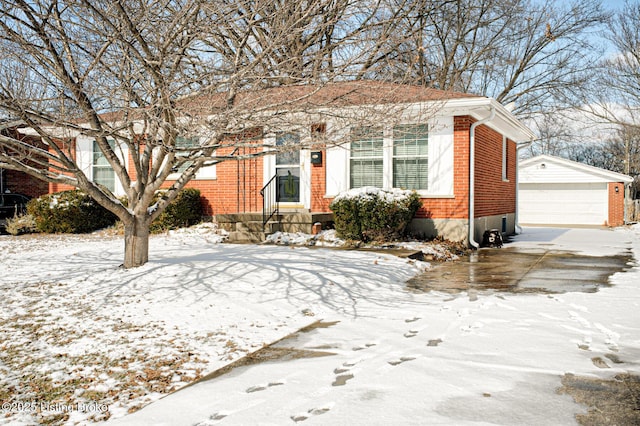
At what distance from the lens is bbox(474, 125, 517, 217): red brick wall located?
13.4 metres

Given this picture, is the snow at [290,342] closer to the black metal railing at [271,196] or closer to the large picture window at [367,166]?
the large picture window at [367,166]

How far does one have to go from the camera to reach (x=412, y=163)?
1274 centimetres

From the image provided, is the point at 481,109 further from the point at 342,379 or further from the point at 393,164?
the point at 342,379

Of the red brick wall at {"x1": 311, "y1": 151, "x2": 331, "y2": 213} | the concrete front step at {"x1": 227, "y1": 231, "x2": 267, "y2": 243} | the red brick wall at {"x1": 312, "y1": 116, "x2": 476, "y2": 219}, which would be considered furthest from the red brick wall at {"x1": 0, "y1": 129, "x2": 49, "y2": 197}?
the red brick wall at {"x1": 312, "y1": 116, "x2": 476, "y2": 219}

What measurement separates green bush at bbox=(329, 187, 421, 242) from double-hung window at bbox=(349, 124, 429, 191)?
107cm

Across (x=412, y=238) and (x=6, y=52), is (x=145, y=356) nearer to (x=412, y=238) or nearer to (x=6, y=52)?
(x=6, y=52)

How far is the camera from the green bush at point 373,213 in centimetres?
1132

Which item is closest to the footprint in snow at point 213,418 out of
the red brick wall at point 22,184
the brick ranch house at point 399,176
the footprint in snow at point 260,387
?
the footprint in snow at point 260,387

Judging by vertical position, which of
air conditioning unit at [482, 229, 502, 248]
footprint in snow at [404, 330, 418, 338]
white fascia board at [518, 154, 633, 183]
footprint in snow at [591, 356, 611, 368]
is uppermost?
white fascia board at [518, 154, 633, 183]

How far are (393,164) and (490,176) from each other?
11.3 feet

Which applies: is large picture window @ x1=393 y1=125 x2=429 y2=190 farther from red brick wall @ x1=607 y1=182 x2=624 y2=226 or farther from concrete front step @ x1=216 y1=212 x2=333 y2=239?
red brick wall @ x1=607 y1=182 x2=624 y2=226

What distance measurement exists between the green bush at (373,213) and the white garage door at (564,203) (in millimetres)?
16007

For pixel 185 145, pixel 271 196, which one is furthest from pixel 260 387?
pixel 271 196

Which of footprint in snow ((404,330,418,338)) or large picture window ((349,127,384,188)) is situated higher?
large picture window ((349,127,384,188))
